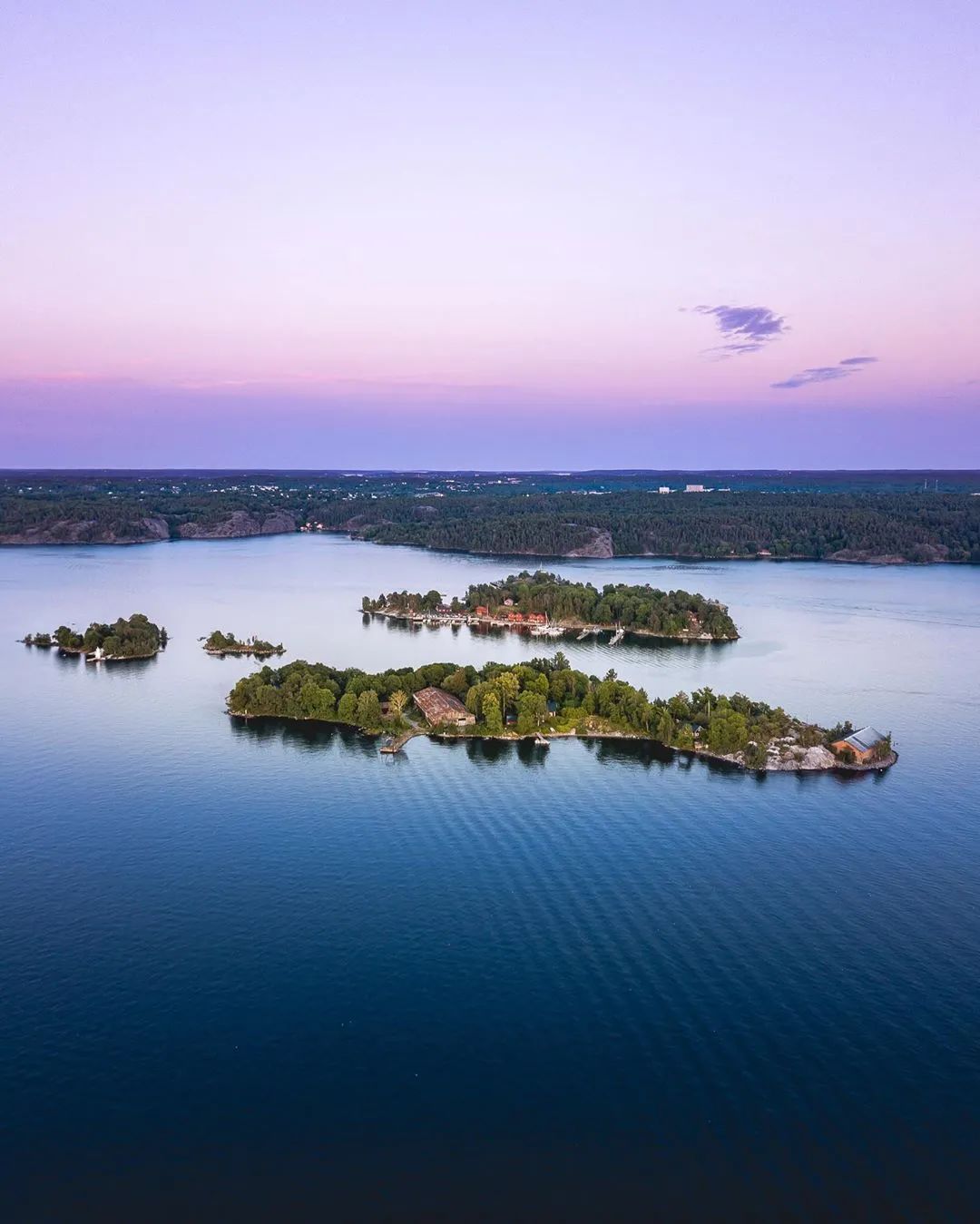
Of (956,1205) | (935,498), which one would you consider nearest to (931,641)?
(956,1205)

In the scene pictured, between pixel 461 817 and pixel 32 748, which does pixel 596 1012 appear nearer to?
pixel 461 817

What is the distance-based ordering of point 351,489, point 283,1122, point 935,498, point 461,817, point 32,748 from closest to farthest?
point 283,1122
point 461,817
point 32,748
point 935,498
point 351,489

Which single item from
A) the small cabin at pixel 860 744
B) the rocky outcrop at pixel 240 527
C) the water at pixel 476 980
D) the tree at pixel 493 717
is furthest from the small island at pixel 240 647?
the rocky outcrop at pixel 240 527

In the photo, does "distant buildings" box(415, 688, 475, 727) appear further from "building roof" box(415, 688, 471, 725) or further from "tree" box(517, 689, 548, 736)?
"tree" box(517, 689, 548, 736)

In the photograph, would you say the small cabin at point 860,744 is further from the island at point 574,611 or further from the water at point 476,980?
the island at point 574,611

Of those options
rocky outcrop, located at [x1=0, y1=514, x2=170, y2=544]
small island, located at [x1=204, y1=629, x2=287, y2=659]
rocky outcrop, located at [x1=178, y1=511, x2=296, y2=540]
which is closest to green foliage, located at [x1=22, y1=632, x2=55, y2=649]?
small island, located at [x1=204, y1=629, x2=287, y2=659]

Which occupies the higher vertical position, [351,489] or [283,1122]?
[351,489]
